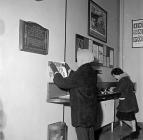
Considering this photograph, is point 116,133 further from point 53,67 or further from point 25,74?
point 25,74

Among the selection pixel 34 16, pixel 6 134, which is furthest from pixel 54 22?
pixel 6 134

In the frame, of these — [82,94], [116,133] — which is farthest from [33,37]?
[116,133]

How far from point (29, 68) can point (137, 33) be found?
11.5ft

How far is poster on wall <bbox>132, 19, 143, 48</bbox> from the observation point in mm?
5637

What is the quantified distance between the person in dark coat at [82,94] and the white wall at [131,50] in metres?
2.91

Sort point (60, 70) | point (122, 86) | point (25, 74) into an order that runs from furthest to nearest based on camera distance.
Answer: point (122, 86)
point (60, 70)
point (25, 74)

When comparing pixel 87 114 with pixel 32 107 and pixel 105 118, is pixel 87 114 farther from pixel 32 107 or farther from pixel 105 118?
pixel 105 118

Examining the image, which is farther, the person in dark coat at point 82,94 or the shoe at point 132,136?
the shoe at point 132,136

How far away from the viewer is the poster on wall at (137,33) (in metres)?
5.64

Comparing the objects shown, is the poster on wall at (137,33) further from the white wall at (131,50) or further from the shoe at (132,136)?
the shoe at (132,136)

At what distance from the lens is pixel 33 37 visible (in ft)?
9.31

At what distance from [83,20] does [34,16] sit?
54.2 inches

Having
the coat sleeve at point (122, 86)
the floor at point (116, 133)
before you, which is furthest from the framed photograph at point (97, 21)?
the floor at point (116, 133)

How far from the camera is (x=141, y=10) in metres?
5.67
